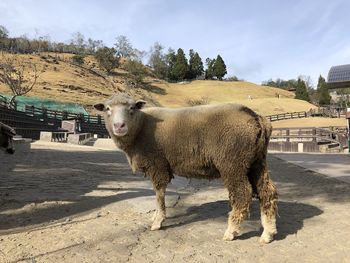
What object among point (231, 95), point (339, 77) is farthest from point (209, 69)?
point (339, 77)

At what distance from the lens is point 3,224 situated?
6.00 metres

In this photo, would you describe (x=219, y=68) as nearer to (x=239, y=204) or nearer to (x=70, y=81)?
(x=70, y=81)

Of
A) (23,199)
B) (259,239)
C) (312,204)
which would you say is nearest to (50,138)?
(23,199)

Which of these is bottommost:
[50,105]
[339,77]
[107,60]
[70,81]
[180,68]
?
[339,77]

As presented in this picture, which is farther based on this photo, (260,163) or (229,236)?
(260,163)

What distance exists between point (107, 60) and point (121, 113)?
314 feet

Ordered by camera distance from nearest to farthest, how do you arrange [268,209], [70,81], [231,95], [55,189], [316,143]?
[268,209], [55,189], [316,143], [70,81], [231,95]

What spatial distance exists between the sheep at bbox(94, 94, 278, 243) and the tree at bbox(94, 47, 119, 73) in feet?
312

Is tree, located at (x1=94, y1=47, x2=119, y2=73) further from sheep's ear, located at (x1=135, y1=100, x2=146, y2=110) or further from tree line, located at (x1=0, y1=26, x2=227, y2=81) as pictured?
sheep's ear, located at (x1=135, y1=100, x2=146, y2=110)

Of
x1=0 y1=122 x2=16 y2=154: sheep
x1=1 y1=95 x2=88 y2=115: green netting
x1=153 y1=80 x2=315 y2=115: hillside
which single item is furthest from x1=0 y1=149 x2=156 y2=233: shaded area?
x1=153 y1=80 x2=315 y2=115: hillside

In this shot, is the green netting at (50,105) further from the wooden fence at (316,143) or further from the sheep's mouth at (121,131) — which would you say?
the sheep's mouth at (121,131)

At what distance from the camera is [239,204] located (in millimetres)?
5207

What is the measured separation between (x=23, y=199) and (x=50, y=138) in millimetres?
18582

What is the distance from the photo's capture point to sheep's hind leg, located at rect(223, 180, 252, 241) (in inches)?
205
